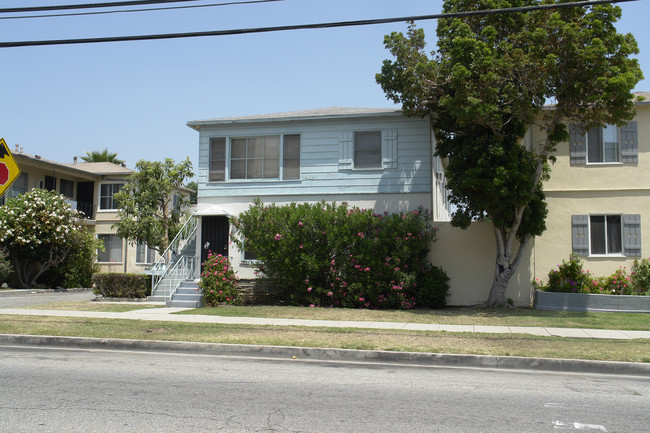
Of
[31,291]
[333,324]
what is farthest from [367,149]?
[31,291]

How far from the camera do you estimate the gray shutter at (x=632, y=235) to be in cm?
1714

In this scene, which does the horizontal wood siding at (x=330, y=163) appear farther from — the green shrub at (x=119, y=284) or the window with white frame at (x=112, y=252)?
the window with white frame at (x=112, y=252)

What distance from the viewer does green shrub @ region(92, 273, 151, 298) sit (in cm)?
1883

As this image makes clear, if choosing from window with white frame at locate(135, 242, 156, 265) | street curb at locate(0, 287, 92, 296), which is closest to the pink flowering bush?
street curb at locate(0, 287, 92, 296)

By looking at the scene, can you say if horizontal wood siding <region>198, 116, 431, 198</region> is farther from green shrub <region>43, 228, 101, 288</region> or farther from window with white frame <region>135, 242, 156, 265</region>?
window with white frame <region>135, 242, 156, 265</region>

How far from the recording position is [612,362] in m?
8.84

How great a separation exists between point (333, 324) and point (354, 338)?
2.09 m

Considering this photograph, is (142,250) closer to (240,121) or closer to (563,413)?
(240,121)

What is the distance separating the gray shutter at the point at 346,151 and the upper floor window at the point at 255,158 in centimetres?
148

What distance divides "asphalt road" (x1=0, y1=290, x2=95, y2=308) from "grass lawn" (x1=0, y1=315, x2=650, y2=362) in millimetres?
6739

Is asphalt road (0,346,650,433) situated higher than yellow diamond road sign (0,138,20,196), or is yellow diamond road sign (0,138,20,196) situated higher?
yellow diamond road sign (0,138,20,196)

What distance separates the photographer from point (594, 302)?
1612 cm

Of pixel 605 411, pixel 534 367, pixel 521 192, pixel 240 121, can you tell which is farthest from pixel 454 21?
pixel 605 411

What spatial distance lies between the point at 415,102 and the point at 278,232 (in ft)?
18.0
